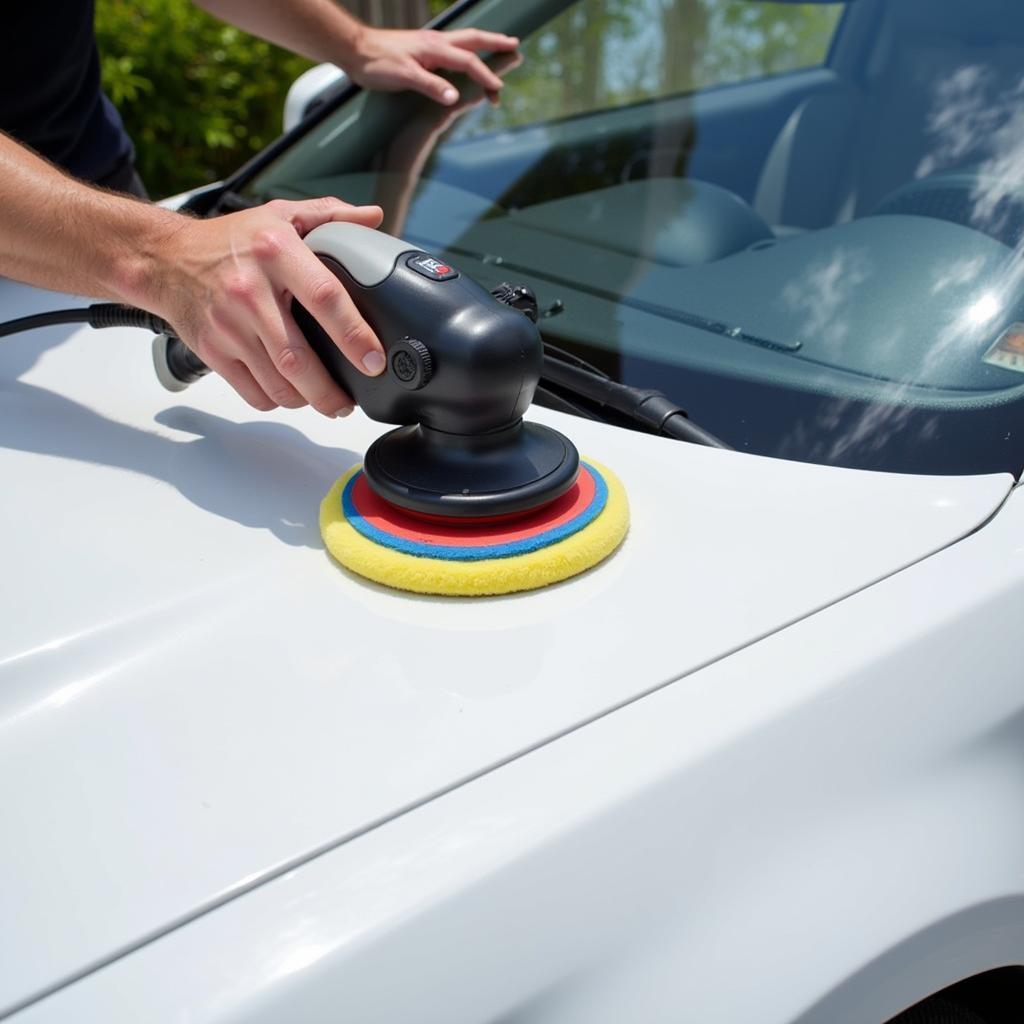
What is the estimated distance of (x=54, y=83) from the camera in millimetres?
1950

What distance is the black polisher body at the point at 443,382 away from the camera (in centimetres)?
99

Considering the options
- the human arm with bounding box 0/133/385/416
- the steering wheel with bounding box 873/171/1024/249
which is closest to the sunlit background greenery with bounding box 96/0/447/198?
the human arm with bounding box 0/133/385/416

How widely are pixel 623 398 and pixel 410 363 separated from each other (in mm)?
302

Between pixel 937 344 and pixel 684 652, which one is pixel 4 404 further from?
pixel 937 344

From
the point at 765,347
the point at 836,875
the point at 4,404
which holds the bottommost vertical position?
the point at 4,404

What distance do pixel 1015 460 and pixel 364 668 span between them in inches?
24.0

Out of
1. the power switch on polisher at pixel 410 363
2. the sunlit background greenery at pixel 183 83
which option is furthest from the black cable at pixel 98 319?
the sunlit background greenery at pixel 183 83

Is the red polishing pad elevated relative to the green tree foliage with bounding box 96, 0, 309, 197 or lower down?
elevated

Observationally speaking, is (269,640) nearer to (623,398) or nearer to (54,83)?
(623,398)

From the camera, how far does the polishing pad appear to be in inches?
38.2

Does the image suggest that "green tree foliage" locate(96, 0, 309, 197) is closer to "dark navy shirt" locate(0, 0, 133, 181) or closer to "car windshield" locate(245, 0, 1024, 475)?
"dark navy shirt" locate(0, 0, 133, 181)

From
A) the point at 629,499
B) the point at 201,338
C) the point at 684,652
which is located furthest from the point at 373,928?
the point at 201,338

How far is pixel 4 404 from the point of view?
1.31m

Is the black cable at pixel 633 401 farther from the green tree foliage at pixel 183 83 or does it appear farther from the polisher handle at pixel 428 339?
the green tree foliage at pixel 183 83
